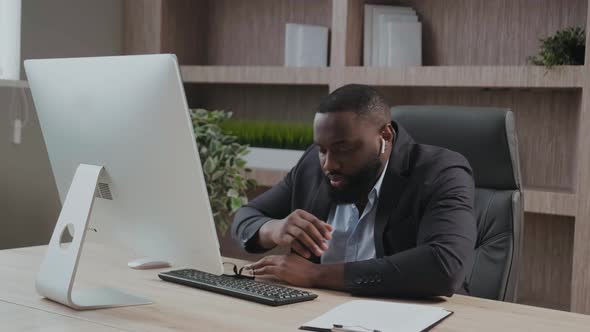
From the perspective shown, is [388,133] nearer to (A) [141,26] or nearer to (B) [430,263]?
(B) [430,263]

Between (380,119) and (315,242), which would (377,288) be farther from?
(380,119)

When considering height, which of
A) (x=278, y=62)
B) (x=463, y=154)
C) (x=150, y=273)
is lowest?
(x=150, y=273)

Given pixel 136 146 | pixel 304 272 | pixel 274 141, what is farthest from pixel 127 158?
pixel 274 141

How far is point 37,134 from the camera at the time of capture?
357 cm

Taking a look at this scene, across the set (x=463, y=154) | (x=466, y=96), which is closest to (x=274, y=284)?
(x=463, y=154)

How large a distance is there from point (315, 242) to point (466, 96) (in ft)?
6.62

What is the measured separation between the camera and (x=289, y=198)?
2.27 m

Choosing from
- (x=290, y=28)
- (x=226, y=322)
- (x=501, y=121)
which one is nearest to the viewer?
(x=226, y=322)

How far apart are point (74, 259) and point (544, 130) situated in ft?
7.95

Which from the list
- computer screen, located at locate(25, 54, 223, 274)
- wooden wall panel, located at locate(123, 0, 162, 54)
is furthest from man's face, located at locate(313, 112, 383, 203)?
wooden wall panel, located at locate(123, 0, 162, 54)

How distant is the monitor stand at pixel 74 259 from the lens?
1503mm

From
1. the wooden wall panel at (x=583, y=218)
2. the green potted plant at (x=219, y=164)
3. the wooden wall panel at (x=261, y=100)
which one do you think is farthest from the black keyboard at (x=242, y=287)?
the wooden wall panel at (x=261, y=100)

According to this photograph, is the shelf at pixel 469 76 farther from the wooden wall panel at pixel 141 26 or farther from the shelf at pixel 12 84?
the shelf at pixel 12 84

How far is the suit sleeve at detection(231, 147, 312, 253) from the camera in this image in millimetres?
2059
